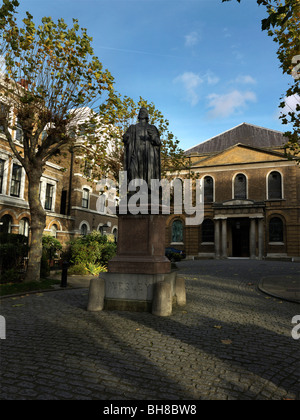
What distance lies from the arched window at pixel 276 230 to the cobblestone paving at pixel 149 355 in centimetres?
2660

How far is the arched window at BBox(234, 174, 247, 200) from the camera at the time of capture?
33.8m

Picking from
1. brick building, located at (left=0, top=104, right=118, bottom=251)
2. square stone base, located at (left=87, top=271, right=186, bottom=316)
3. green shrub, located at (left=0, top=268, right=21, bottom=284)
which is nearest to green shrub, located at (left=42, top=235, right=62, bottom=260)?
brick building, located at (left=0, top=104, right=118, bottom=251)

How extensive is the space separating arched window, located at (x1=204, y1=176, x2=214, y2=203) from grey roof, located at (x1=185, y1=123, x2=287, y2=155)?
4.18 meters

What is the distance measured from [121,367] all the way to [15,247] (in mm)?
9695

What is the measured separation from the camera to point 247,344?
442cm

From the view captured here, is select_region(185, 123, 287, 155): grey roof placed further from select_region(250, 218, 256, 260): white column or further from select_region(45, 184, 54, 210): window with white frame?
select_region(45, 184, 54, 210): window with white frame

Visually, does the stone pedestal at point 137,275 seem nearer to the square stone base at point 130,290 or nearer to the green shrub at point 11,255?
the square stone base at point 130,290

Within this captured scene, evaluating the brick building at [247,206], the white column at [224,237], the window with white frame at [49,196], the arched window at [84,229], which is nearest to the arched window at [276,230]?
the brick building at [247,206]

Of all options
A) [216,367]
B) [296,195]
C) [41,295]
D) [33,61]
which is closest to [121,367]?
[216,367]

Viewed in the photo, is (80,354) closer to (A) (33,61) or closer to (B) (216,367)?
(B) (216,367)
